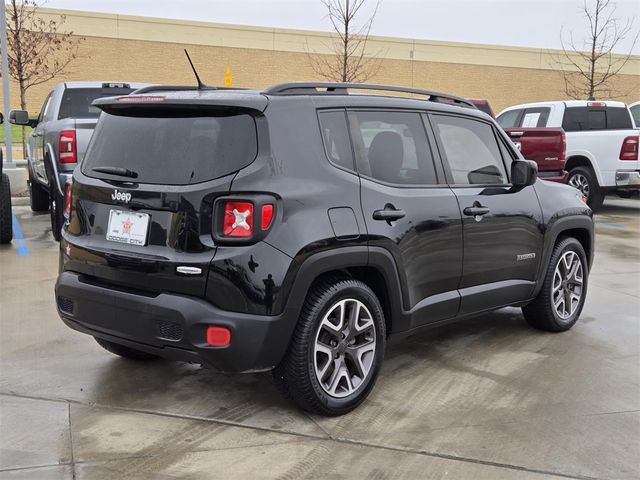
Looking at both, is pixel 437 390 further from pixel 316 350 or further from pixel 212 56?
pixel 212 56

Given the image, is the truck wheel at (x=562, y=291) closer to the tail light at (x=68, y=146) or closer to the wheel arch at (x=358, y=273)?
the wheel arch at (x=358, y=273)

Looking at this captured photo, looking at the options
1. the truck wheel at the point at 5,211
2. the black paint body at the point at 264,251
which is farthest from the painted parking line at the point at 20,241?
the black paint body at the point at 264,251

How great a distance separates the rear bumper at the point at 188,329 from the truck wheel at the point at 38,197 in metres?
8.33

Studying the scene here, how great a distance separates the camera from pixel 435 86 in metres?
47.7

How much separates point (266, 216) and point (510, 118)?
38.3 ft

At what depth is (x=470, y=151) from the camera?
15.9 feet

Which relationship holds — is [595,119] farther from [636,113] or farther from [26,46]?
[26,46]

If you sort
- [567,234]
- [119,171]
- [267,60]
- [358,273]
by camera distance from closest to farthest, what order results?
[119,171] → [358,273] → [567,234] → [267,60]

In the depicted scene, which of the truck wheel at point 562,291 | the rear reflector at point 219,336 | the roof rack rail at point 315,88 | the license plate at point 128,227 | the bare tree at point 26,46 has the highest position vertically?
the bare tree at point 26,46

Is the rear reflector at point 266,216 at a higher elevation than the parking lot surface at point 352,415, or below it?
higher

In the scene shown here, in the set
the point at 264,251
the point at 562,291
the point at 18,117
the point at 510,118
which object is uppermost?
the point at 510,118

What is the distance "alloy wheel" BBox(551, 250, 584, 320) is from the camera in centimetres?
551

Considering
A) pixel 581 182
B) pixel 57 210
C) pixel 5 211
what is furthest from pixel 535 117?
pixel 5 211

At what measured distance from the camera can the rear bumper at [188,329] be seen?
338 cm
